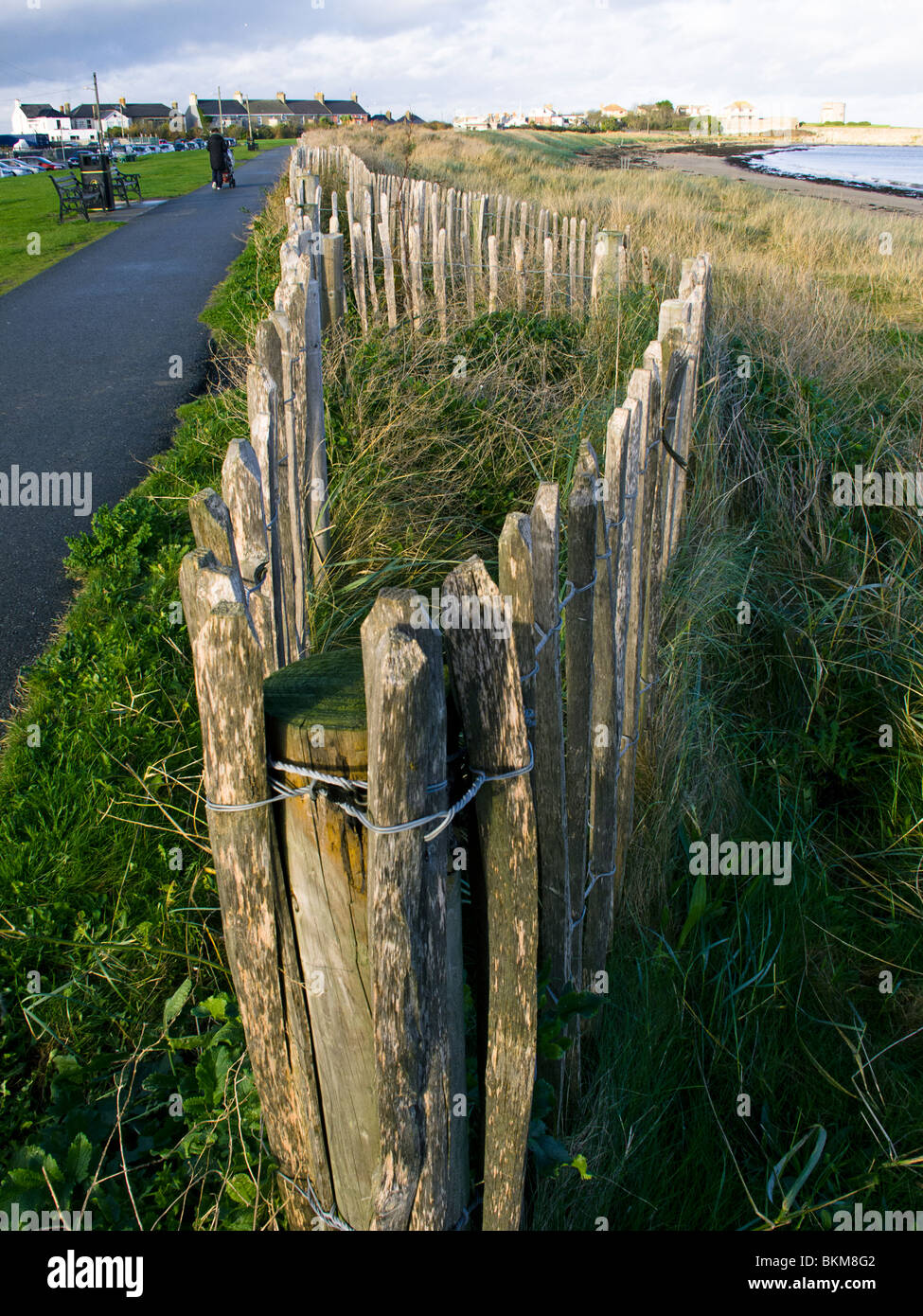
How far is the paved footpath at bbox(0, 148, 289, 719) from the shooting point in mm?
4617

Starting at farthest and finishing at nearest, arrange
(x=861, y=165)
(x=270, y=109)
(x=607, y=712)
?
1. (x=270, y=109)
2. (x=861, y=165)
3. (x=607, y=712)

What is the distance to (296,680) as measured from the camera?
1.52 meters

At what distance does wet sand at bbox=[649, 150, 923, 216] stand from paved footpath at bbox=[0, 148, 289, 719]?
19671 mm

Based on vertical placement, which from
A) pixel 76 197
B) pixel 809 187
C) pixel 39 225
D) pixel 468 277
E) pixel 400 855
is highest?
pixel 809 187

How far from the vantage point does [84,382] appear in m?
7.71

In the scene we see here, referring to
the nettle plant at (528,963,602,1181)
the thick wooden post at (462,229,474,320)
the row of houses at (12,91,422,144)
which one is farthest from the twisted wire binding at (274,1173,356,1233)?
the row of houses at (12,91,422,144)

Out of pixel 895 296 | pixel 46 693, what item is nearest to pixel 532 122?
pixel 895 296

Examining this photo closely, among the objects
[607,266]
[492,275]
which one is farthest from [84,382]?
[607,266]

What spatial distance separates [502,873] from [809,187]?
38198mm

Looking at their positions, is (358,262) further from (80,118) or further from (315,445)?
(80,118)

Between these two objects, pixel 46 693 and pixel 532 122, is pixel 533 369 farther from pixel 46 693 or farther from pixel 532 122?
pixel 532 122

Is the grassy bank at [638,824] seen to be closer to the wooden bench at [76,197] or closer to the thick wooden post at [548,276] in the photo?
the thick wooden post at [548,276]
